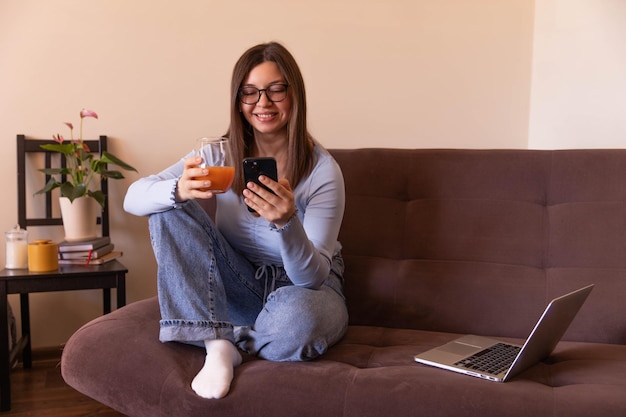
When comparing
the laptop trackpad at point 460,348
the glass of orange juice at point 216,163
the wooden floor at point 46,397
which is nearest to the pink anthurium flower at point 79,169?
the wooden floor at point 46,397

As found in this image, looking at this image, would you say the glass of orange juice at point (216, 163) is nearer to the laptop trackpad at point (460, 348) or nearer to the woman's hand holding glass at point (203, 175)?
the woman's hand holding glass at point (203, 175)

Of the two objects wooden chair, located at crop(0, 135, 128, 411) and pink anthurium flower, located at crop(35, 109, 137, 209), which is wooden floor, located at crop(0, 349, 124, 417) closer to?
wooden chair, located at crop(0, 135, 128, 411)

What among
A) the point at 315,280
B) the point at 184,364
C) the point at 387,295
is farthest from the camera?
the point at 387,295

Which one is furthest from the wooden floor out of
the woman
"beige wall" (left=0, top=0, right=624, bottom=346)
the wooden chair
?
the woman

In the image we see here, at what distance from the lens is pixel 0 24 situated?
2.46 metres

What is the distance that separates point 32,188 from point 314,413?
5.34 feet

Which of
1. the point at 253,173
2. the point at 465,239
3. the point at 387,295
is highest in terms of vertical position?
the point at 253,173

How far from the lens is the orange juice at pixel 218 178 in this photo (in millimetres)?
1476

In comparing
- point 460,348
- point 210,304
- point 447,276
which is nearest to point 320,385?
point 210,304

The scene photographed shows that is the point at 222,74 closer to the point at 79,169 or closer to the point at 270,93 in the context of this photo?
the point at 79,169

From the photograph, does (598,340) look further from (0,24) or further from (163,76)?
(0,24)

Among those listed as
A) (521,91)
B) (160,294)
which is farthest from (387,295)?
(521,91)

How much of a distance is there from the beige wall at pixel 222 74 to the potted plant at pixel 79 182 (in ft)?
0.48

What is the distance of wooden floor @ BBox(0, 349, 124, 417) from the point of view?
7.14 feet
